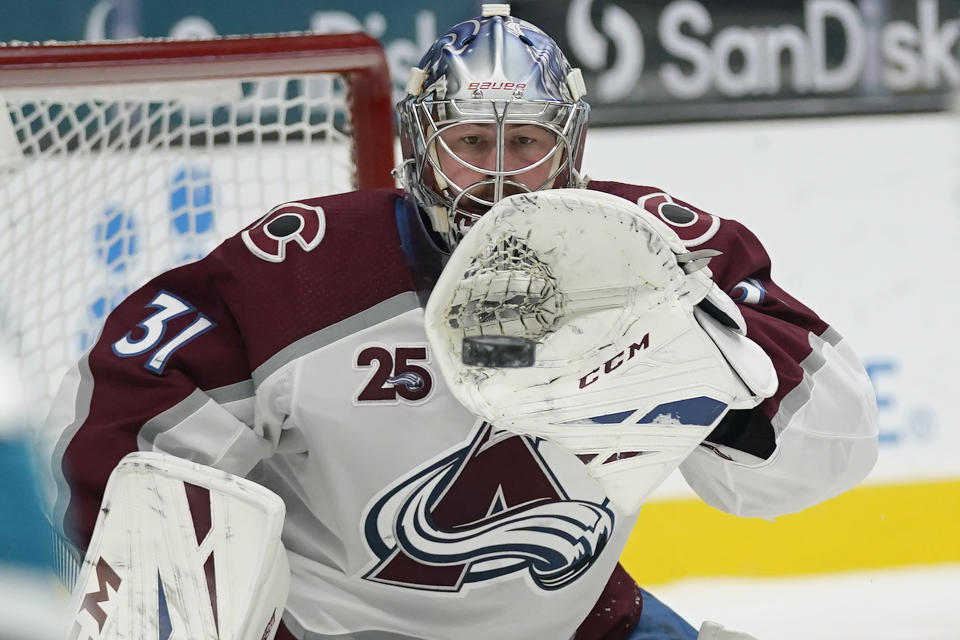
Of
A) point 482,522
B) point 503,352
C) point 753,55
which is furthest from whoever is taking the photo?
point 753,55

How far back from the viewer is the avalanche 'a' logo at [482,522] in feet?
5.50

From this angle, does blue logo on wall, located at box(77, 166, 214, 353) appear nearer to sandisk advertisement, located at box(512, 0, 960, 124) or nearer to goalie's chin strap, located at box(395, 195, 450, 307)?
goalie's chin strap, located at box(395, 195, 450, 307)

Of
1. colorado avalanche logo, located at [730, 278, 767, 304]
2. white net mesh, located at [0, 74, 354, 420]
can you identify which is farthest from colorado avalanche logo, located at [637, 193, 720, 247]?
white net mesh, located at [0, 74, 354, 420]

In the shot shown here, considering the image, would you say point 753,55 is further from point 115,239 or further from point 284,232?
point 284,232

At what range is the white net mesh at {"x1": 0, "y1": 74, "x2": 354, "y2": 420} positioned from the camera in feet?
7.52

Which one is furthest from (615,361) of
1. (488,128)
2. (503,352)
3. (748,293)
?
(488,128)

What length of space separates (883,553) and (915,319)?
2.69 feet

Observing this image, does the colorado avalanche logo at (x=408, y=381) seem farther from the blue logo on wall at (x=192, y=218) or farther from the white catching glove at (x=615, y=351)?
the blue logo on wall at (x=192, y=218)

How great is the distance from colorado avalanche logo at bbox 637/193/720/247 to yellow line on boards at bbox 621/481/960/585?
4.06 feet

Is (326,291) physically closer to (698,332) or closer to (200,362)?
(200,362)

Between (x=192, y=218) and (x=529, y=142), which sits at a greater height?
(x=529, y=142)

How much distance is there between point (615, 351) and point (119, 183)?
1.35 metres

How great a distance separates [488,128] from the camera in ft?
5.55

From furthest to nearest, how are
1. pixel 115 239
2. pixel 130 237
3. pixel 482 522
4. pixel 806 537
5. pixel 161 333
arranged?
pixel 806 537, pixel 130 237, pixel 115 239, pixel 482 522, pixel 161 333
